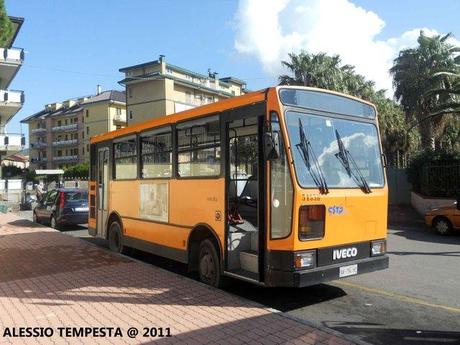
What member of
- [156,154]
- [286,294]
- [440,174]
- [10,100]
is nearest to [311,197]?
[286,294]

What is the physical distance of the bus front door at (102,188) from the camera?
1188cm

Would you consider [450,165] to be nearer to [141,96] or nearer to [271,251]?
[271,251]

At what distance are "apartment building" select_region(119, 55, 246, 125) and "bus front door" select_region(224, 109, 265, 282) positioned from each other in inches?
2216

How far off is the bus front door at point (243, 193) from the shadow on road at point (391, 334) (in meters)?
1.41

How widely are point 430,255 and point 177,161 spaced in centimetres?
664

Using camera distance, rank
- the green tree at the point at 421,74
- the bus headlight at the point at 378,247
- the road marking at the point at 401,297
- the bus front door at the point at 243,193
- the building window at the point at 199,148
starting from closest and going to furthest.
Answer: the road marking at the point at 401,297
the bus front door at the point at 243,193
the bus headlight at the point at 378,247
the building window at the point at 199,148
the green tree at the point at 421,74

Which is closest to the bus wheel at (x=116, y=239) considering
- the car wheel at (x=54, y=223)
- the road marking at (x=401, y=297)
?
the road marking at (x=401, y=297)

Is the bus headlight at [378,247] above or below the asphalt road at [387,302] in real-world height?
above

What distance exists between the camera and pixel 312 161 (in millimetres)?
6422

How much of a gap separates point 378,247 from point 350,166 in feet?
4.23

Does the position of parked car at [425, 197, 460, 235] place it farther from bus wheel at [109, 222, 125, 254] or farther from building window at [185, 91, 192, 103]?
building window at [185, 91, 192, 103]

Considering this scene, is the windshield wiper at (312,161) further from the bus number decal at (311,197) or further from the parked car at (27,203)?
the parked car at (27,203)

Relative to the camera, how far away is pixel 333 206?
6.42 m

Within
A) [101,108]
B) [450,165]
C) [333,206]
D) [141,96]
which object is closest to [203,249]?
[333,206]
